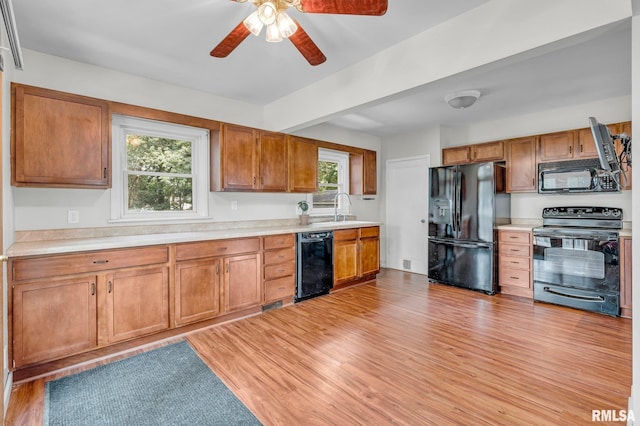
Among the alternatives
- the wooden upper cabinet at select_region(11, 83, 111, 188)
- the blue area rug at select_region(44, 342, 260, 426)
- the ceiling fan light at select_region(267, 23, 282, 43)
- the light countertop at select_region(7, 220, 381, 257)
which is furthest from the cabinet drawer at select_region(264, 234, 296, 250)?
the ceiling fan light at select_region(267, 23, 282, 43)

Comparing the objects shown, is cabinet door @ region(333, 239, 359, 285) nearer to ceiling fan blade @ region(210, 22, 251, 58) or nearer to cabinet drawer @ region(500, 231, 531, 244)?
cabinet drawer @ region(500, 231, 531, 244)

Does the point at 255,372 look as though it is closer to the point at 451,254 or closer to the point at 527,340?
the point at 527,340

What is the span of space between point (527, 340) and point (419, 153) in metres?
3.32

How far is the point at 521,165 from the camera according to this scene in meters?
4.32

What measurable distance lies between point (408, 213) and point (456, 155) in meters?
1.25

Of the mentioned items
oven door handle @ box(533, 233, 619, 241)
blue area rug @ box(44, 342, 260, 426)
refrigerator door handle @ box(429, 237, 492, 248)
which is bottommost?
blue area rug @ box(44, 342, 260, 426)

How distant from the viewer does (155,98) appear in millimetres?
3260

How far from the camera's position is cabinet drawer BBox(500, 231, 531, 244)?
4033mm

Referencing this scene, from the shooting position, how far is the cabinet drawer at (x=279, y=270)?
11.7ft

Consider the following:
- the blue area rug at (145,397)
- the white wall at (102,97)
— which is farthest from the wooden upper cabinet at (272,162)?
the blue area rug at (145,397)

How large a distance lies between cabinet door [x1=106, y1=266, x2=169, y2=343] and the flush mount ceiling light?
3.49 metres

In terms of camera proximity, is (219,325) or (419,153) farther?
(419,153)

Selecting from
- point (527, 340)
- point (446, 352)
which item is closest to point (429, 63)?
point (446, 352)

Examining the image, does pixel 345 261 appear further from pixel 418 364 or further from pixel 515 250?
pixel 515 250
